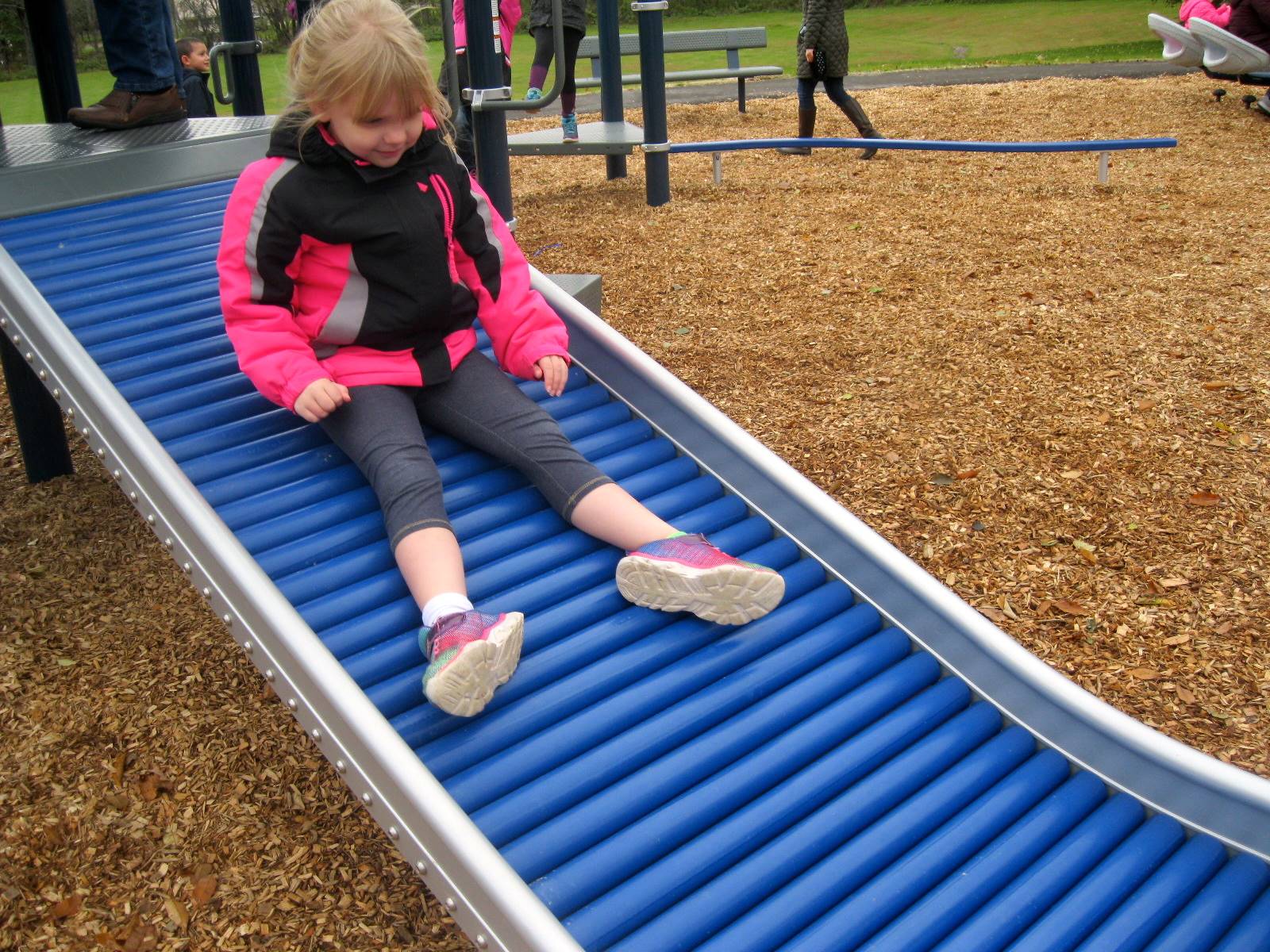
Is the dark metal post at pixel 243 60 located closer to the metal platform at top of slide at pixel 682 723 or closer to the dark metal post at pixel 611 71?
the dark metal post at pixel 611 71

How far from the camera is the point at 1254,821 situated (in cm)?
242

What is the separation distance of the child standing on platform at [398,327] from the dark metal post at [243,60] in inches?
126

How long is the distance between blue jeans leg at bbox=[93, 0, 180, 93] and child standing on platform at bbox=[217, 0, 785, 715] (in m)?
2.06

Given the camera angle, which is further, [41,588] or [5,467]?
[5,467]

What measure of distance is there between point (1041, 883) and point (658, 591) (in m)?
1.02

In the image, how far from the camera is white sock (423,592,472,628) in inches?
96.8

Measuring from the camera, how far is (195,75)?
9.59m

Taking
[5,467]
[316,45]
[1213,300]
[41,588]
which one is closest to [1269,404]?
[1213,300]

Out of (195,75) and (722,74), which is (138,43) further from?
(722,74)

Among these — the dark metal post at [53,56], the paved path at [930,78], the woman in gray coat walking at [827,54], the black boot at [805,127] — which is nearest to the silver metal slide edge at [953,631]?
the dark metal post at [53,56]

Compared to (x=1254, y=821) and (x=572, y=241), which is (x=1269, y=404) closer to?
(x=1254, y=821)

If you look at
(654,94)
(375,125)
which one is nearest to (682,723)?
(375,125)

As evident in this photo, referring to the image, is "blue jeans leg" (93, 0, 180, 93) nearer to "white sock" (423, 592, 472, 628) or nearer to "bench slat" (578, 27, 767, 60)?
"white sock" (423, 592, 472, 628)

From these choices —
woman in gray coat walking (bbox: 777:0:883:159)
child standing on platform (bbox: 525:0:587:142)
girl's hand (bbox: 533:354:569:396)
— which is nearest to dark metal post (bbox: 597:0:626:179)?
child standing on platform (bbox: 525:0:587:142)
